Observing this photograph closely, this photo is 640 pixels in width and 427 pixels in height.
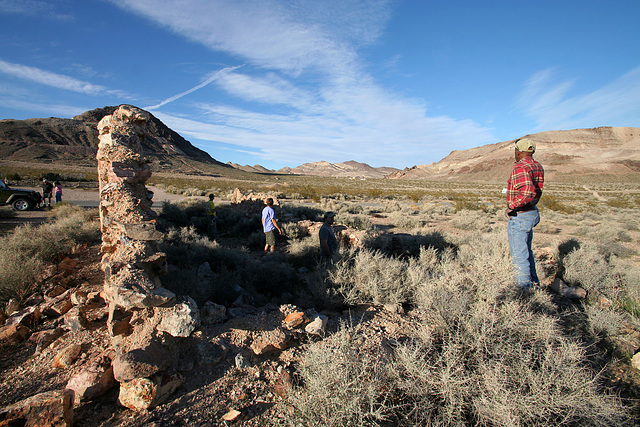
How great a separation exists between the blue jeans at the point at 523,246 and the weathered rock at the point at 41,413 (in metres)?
4.98

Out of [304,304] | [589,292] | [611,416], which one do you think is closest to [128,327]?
[304,304]

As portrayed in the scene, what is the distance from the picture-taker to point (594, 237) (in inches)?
404

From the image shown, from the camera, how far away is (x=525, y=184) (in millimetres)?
3953

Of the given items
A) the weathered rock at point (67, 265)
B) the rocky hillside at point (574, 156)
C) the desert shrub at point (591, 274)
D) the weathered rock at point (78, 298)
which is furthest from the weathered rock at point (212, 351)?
the rocky hillside at point (574, 156)

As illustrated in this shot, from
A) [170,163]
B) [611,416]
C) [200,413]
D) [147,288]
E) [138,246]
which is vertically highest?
[170,163]

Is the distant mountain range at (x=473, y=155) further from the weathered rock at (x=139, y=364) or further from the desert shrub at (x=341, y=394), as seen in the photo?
the desert shrub at (x=341, y=394)

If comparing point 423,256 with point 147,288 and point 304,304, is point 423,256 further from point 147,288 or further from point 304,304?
point 147,288

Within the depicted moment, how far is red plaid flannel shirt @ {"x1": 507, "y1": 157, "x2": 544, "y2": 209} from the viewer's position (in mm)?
3924

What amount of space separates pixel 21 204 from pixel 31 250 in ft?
38.1

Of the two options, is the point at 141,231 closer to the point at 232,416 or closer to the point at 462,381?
the point at 232,416

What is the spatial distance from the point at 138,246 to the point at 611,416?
4.63 m

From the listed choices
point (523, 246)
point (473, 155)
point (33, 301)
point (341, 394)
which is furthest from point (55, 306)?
point (473, 155)

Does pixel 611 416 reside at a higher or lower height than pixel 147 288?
lower

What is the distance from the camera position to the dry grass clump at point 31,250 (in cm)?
410
